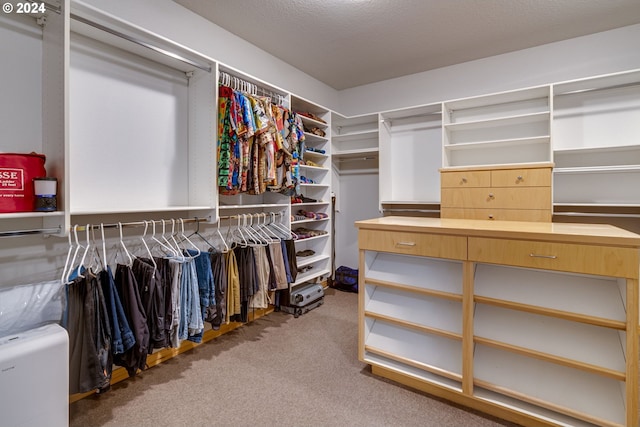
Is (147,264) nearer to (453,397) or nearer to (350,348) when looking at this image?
(350,348)

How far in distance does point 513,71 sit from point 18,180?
14.5 feet

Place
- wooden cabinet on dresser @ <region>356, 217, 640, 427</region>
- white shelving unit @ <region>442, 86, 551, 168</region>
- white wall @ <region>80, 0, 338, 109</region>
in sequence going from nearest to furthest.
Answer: wooden cabinet on dresser @ <region>356, 217, 640, 427</region>
white wall @ <region>80, 0, 338, 109</region>
white shelving unit @ <region>442, 86, 551, 168</region>

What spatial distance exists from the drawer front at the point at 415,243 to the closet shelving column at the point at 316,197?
1592 mm

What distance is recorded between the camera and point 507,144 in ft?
11.0

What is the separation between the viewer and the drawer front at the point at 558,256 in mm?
1378

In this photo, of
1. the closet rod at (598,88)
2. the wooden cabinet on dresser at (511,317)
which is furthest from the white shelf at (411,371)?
the closet rod at (598,88)

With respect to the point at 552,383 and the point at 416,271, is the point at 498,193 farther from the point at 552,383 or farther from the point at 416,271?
the point at 552,383

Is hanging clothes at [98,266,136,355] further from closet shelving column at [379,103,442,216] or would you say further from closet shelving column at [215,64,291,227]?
closet shelving column at [379,103,442,216]

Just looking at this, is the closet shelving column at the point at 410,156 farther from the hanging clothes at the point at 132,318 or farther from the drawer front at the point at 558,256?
the hanging clothes at the point at 132,318

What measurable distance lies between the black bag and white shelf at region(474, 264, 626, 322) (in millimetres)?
2414

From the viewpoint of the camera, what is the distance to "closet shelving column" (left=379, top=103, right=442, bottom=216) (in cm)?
396

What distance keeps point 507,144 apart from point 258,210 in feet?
9.16

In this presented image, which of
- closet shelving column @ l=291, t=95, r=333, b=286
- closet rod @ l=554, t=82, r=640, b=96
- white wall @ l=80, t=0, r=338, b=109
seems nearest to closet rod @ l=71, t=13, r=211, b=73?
white wall @ l=80, t=0, r=338, b=109

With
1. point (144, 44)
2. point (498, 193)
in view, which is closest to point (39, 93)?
point (144, 44)
